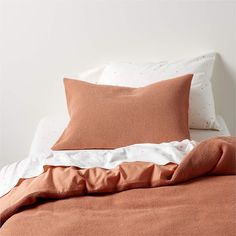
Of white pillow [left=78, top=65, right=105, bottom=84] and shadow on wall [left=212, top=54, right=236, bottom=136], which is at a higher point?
white pillow [left=78, top=65, right=105, bottom=84]

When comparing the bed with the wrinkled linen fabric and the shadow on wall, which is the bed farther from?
the shadow on wall

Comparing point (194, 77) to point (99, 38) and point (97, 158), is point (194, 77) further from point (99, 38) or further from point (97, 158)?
point (97, 158)

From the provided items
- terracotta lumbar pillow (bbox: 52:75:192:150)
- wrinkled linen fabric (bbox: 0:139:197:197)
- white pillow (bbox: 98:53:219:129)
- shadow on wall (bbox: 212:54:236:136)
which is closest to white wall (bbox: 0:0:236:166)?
shadow on wall (bbox: 212:54:236:136)

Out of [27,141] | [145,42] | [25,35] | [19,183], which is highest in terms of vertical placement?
[25,35]

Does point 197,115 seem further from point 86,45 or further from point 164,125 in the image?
point 86,45

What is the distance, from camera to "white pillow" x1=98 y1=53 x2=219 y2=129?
9.14 feet

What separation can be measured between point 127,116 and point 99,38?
2.34ft

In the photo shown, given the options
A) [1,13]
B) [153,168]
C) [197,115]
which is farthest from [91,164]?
[1,13]

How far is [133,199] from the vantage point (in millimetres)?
1838

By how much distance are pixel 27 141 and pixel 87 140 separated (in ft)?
2.81

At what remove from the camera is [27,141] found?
321 cm

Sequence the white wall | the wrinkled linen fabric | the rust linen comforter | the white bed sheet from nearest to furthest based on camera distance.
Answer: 1. the rust linen comforter
2. the wrinkled linen fabric
3. the white bed sheet
4. the white wall

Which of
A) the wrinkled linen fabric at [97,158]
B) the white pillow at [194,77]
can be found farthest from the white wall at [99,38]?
the wrinkled linen fabric at [97,158]

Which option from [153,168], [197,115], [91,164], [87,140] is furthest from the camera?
[197,115]
